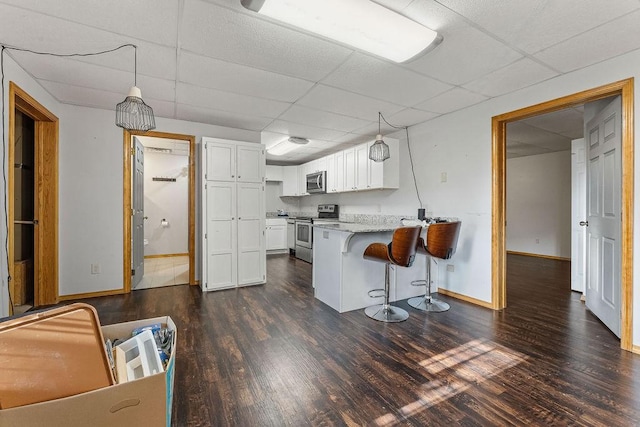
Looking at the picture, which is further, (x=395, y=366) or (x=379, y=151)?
(x=379, y=151)

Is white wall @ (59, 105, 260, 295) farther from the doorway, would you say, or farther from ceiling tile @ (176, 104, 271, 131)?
the doorway

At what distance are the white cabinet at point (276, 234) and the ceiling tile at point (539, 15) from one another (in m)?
5.44

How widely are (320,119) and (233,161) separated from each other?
135 cm

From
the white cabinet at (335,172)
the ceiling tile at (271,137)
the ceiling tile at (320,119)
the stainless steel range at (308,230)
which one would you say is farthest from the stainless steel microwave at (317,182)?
the ceiling tile at (320,119)

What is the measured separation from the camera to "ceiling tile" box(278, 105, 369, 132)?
3.62 meters

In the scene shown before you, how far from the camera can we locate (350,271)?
308 cm

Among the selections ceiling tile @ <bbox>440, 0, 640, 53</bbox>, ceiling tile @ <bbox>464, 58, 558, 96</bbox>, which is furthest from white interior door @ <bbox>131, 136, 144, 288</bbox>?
ceiling tile @ <bbox>464, 58, 558, 96</bbox>

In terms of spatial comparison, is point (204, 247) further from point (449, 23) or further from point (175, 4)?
point (449, 23)

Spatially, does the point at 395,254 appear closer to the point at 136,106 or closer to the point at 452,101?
the point at 452,101

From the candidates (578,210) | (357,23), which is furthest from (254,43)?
(578,210)

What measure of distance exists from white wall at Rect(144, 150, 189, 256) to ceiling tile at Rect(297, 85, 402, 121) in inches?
169

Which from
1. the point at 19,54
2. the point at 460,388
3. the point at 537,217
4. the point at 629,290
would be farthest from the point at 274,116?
the point at 537,217

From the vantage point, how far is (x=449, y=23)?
189cm

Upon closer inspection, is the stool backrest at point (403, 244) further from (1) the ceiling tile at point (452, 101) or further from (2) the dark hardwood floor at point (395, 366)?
(1) the ceiling tile at point (452, 101)
